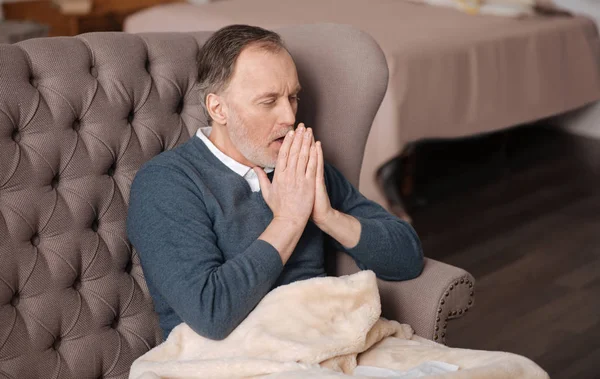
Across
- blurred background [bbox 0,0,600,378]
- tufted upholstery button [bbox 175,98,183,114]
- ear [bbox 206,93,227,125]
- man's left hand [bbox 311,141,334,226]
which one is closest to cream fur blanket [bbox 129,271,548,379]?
man's left hand [bbox 311,141,334,226]

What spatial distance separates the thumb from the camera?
5.60 feet

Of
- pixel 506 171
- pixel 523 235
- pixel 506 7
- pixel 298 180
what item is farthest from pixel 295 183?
pixel 506 7

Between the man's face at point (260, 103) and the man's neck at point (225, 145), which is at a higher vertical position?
the man's face at point (260, 103)

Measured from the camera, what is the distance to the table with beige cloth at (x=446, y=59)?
143 inches

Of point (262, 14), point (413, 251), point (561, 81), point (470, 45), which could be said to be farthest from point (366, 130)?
point (561, 81)

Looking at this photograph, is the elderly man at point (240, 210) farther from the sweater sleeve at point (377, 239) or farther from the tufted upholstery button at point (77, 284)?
the tufted upholstery button at point (77, 284)

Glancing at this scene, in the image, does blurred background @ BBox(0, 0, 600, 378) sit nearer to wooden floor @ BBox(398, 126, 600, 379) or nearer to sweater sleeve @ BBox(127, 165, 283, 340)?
Answer: wooden floor @ BBox(398, 126, 600, 379)

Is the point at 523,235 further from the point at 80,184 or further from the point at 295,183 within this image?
the point at 80,184

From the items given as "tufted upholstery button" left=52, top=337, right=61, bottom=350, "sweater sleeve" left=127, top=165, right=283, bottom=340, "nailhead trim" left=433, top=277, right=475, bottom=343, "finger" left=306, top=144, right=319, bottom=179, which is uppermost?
"finger" left=306, top=144, right=319, bottom=179

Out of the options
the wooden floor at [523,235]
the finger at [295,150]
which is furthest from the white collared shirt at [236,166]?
the wooden floor at [523,235]

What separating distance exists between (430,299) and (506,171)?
2.83m

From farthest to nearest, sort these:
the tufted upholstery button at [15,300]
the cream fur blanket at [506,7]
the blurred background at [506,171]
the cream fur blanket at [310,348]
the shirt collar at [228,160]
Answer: the cream fur blanket at [506,7] < the blurred background at [506,171] < the shirt collar at [228,160] < the tufted upholstery button at [15,300] < the cream fur blanket at [310,348]

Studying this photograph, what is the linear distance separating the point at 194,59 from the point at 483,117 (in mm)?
2385

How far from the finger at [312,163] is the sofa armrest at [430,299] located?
35 cm
